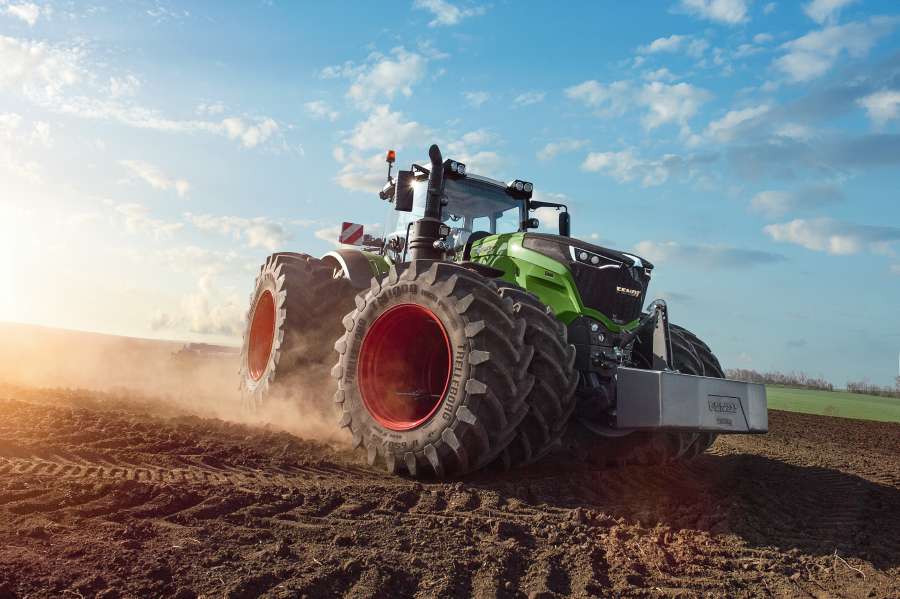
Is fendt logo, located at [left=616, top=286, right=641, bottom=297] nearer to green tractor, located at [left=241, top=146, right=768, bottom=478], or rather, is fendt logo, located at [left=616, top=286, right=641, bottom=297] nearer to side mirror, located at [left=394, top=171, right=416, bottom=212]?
green tractor, located at [left=241, top=146, right=768, bottom=478]

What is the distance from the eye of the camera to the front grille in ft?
19.7

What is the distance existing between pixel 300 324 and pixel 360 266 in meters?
0.96

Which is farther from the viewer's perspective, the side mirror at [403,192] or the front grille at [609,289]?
the side mirror at [403,192]

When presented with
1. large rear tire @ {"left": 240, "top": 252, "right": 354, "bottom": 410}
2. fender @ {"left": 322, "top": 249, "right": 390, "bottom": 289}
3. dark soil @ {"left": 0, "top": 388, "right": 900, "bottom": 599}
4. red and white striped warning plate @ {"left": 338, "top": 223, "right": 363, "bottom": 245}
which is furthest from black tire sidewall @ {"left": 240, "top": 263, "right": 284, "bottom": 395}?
dark soil @ {"left": 0, "top": 388, "right": 900, "bottom": 599}

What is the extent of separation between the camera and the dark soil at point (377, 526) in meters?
3.19

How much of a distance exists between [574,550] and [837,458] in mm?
6612

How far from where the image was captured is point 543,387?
4887 millimetres

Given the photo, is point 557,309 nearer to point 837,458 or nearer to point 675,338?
point 675,338

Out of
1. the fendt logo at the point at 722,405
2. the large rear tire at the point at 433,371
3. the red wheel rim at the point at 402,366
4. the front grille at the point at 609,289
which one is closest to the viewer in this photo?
the large rear tire at the point at 433,371

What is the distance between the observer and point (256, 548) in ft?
11.4

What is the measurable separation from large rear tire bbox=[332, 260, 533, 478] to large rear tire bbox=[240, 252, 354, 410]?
1.81 m

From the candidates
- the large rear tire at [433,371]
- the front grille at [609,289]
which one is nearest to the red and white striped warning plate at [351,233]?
the large rear tire at [433,371]

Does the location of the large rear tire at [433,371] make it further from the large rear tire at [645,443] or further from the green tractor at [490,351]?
the large rear tire at [645,443]

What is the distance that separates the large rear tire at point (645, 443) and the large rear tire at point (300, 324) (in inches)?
126
